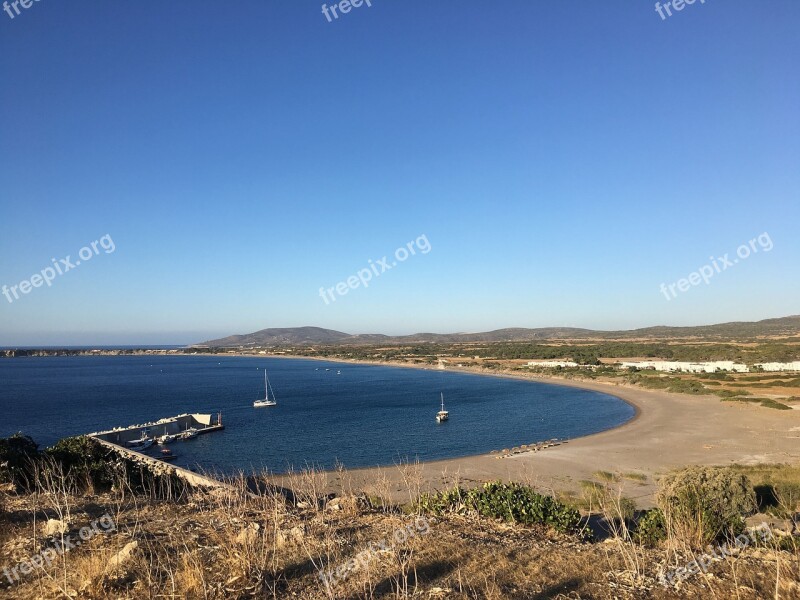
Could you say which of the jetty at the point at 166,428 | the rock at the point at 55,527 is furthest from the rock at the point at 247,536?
the jetty at the point at 166,428

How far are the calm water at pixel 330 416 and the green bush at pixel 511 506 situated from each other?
21088 millimetres

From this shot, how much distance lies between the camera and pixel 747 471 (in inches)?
904

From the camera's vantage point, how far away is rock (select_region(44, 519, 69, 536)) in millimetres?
6895

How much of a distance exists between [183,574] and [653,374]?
81600 millimetres

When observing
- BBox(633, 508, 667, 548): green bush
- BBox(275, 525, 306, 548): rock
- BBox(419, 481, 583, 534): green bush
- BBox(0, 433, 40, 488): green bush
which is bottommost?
BBox(633, 508, 667, 548): green bush

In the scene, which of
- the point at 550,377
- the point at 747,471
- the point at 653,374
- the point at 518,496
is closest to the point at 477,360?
the point at 550,377

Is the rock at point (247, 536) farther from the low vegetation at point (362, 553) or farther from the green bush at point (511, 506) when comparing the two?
the green bush at point (511, 506)

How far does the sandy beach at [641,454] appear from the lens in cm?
Answer: 2277

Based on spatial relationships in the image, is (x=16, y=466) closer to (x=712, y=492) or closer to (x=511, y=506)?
(x=511, y=506)

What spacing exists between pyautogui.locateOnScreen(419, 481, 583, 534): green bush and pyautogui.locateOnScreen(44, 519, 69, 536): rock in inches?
237

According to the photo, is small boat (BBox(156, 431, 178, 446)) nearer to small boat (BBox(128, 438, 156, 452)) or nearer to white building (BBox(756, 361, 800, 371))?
small boat (BBox(128, 438, 156, 452))

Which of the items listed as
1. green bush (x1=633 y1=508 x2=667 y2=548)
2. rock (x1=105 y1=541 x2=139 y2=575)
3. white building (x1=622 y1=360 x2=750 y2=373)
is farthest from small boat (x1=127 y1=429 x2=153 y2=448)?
white building (x1=622 y1=360 x2=750 y2=373)

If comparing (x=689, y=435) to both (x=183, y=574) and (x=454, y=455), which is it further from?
(x=183, y=574)

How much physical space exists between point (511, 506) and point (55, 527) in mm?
7218
